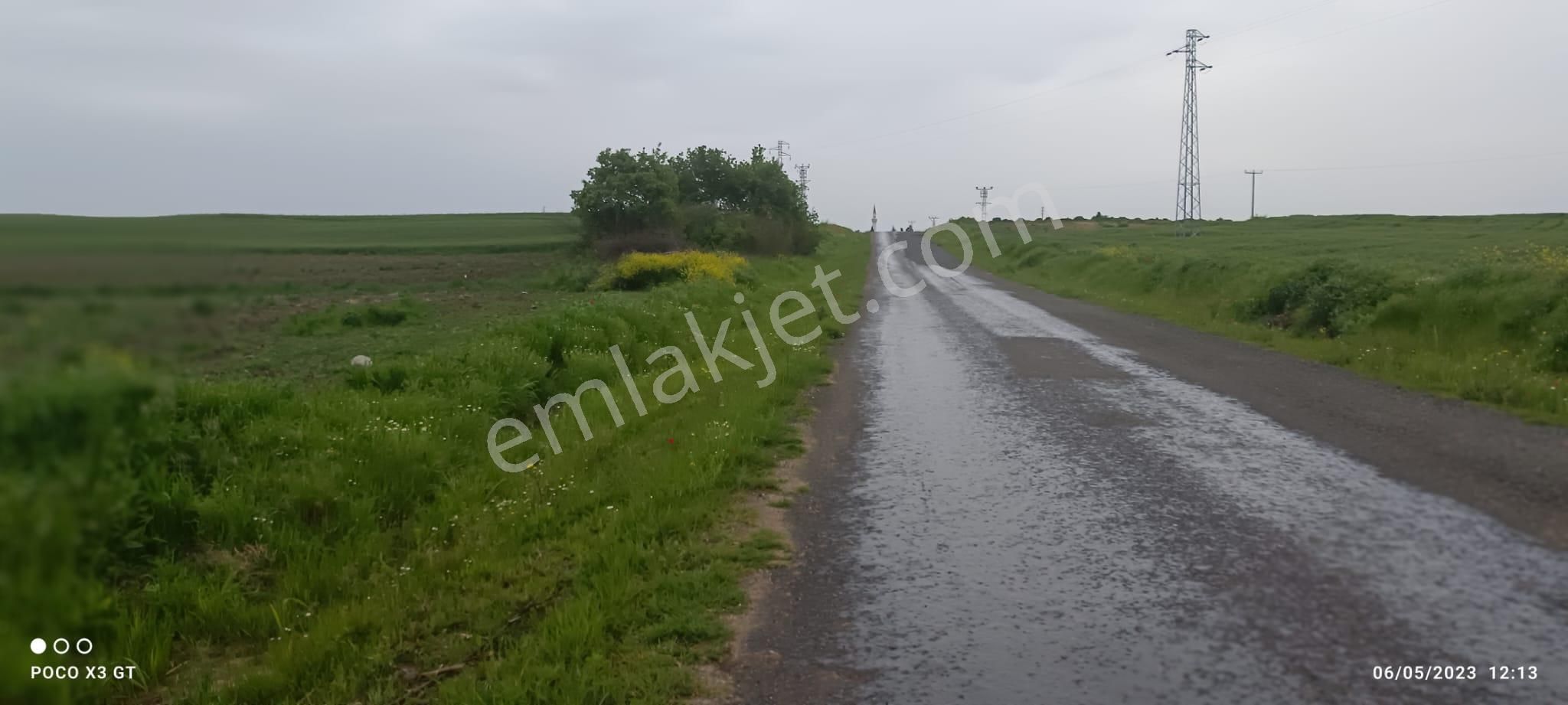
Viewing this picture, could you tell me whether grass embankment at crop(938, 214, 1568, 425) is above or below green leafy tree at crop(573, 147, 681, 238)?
below

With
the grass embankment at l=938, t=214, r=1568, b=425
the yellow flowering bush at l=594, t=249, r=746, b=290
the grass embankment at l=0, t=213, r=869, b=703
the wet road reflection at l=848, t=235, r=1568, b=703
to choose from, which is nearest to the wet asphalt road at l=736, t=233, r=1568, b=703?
the wet road reflection at l=848, t=235, r=1568, b=703

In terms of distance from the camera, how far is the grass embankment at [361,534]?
6.65 ft

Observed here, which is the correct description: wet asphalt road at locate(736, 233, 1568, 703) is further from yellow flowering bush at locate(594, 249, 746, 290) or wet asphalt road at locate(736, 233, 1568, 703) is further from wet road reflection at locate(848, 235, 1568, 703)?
yellow flowering bush at locate(594, 249, 746, 290)

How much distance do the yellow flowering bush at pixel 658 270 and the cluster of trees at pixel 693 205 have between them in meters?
7.29

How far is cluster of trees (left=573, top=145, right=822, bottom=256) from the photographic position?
37.0 meters

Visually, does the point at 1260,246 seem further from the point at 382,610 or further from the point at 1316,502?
the point at 382,610

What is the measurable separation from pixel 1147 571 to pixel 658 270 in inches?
915

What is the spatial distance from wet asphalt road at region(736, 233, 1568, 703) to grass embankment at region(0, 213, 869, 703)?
1.93 feet

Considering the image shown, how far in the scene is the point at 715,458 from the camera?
712cm

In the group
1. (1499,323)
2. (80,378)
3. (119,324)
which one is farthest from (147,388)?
(1499,323)

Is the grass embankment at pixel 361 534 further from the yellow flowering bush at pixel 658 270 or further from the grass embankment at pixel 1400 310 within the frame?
the yellow flowering bush at pixel 658 270

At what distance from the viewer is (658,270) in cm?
2723

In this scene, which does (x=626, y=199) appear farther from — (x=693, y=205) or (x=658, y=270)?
(x=658, y=270)

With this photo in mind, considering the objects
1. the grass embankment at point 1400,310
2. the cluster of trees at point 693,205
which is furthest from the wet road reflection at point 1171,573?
the cluster of trees at point 693,205
